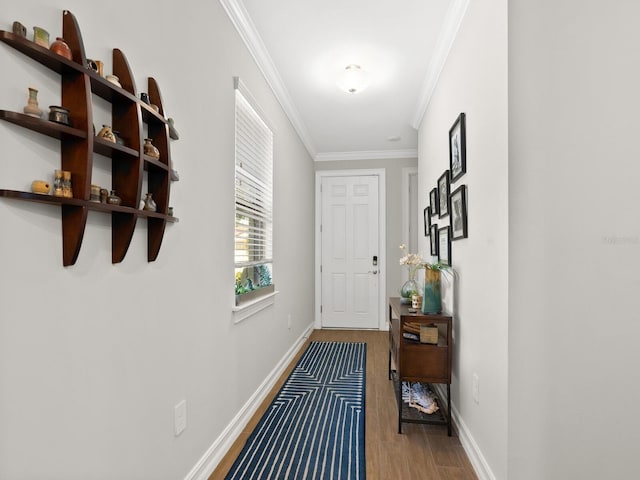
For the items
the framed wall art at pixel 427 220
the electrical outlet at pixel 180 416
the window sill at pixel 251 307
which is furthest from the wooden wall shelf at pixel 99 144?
the framed wall art at pixel 427 220

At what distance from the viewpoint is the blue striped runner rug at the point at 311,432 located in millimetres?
1903

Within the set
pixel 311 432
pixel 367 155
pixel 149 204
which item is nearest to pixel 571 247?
pixel 149 204

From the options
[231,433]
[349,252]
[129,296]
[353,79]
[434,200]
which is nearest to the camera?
[129,296]

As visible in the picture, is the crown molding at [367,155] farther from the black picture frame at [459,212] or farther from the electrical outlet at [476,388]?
the electrical outlet at [476,388]

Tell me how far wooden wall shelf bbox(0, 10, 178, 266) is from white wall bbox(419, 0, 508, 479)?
1.42 metres

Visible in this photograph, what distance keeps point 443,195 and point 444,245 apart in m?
0.38

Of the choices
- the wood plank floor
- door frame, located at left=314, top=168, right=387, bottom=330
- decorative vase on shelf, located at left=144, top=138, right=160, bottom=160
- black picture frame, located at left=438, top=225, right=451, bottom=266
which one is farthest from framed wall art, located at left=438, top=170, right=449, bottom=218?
door frame, located at left=314, top=168, right=387, bottom=330

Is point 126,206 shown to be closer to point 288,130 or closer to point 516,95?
point 516,95

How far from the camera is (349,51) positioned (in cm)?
276

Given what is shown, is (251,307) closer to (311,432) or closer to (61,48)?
(311,432)

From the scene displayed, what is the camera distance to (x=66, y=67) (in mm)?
942

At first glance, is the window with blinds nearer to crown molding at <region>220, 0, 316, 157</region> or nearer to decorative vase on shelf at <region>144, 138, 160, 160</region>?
crown molding at <region>220, 0, 316, 157</region>

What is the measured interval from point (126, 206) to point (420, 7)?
82.7 inches

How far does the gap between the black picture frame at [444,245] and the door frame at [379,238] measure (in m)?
2.35
